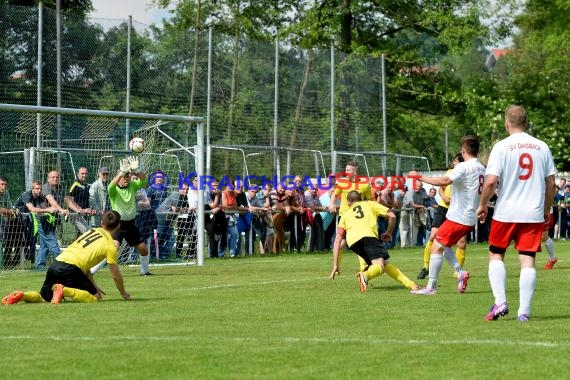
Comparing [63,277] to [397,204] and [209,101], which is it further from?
[397,204]

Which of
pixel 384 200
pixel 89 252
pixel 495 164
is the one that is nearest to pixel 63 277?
pixel 89 252

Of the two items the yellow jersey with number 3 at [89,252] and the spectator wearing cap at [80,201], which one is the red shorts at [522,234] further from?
the spectator wearing cap at [80,201]

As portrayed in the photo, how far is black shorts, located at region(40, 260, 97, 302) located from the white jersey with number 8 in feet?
16.0

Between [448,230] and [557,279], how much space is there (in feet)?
11.2

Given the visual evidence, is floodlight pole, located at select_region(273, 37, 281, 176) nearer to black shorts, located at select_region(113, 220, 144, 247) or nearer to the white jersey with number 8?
black shorts, located at select_region(113, 220, 144, 247)

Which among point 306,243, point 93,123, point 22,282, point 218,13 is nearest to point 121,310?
point 22,282

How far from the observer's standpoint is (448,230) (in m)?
14.1

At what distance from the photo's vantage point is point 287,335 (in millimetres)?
9555

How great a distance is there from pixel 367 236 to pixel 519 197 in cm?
450

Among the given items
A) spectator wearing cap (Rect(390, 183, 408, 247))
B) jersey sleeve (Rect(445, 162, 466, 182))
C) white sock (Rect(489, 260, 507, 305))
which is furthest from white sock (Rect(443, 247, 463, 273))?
spectator wearing cap (Rect(390, 183, 408, 247))

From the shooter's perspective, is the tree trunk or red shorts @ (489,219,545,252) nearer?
red shorts @ (489,219,545,252)

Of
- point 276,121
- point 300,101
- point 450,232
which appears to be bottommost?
point 450,232

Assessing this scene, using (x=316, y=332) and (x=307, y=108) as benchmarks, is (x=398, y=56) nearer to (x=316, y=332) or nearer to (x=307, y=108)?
(x=307, y=108)

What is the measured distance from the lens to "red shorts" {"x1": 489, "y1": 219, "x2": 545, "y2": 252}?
34.8ft
